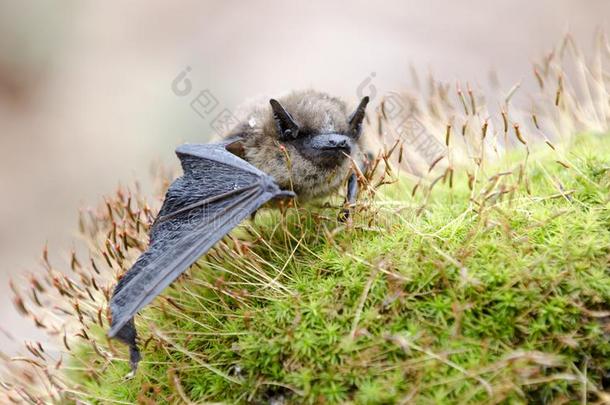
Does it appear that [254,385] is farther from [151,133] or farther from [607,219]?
[151,133]

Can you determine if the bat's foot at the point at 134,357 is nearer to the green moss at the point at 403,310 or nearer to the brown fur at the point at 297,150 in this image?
the green moss at the point at 403,310

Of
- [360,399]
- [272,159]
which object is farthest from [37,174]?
[360,399]

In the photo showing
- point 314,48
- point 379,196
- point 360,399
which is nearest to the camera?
point 360,399

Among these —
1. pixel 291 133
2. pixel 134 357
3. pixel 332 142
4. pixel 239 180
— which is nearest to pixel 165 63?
pixel 291 133

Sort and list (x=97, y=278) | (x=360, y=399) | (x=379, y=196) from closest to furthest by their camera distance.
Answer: (x=360, y=399) → (x=379, y=196) → (x=97, y=278)

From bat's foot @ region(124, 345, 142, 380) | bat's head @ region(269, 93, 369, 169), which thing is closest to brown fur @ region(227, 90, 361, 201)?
bat's head @ region(269, 93, 369, 169)

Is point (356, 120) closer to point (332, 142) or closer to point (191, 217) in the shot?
point (332, 142)

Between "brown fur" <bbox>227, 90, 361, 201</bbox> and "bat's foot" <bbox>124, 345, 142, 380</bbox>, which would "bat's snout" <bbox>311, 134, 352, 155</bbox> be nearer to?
"brown fur" <bbox>227, 90, 361, 201</bbox>
